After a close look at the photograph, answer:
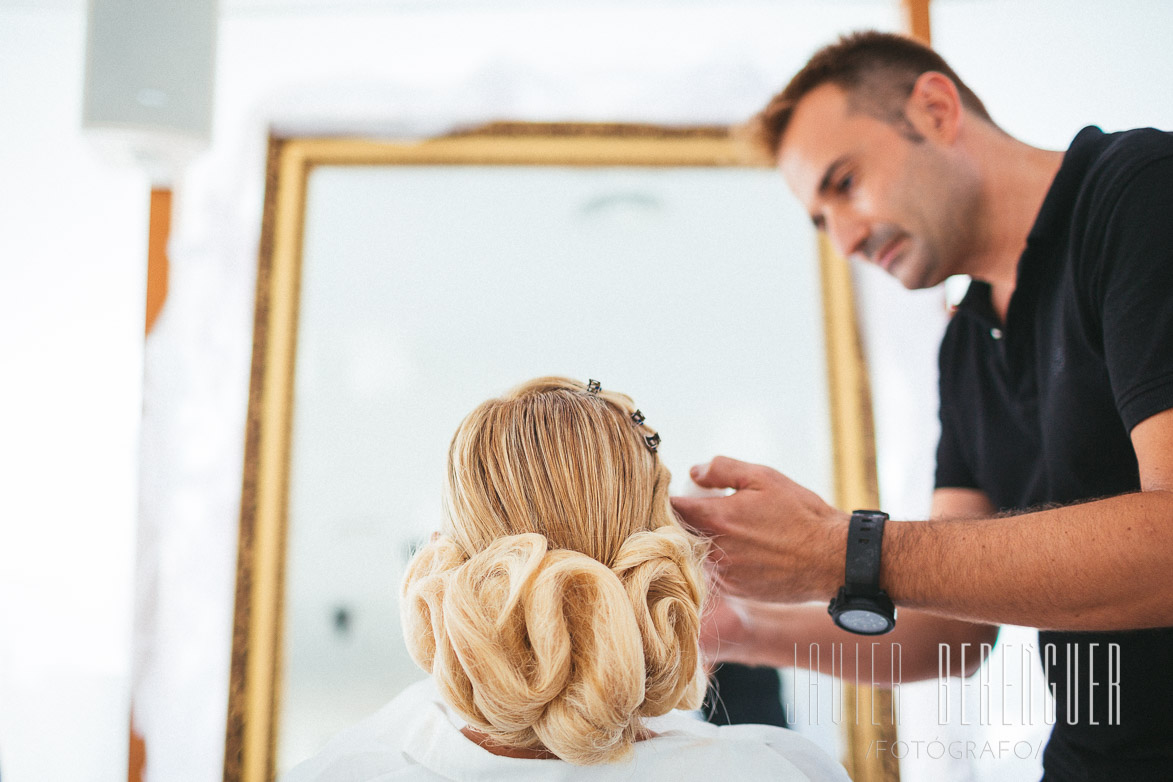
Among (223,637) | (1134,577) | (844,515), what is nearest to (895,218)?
(844,515)

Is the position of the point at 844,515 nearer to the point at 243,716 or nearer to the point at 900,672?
the point at 900,672

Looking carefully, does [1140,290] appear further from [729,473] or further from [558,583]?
[558,583]

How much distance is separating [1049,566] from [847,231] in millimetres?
747

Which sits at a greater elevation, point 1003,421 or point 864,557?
point 1003,421

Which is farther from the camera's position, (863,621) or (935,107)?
(935,107)

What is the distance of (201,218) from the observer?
6.24 ft

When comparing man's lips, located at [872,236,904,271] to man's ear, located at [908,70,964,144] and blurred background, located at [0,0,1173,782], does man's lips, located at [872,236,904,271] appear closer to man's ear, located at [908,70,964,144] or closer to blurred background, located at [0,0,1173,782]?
man's ear, located at [908,70,964,144]

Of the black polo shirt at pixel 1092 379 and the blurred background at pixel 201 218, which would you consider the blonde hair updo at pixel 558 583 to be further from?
the blurred background at pixel 201 218

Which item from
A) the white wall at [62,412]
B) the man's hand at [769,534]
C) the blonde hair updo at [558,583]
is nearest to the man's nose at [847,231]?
the man's hand at [769,534]

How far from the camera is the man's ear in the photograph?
1404 mm

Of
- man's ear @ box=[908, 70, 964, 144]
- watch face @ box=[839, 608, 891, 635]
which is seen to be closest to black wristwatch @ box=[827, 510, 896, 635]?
watch face @ box=[839, 608, 891, 635]

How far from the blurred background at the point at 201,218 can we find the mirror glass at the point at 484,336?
0.16m

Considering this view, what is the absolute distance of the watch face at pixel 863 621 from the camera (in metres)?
1.06

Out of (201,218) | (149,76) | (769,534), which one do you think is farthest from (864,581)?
(149,76)
